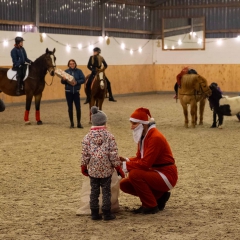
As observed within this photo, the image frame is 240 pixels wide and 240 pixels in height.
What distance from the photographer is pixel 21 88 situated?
48.8ft

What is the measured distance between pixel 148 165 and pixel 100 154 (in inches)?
22.2

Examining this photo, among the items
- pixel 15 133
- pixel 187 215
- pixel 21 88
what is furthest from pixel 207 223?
pixel 21 88

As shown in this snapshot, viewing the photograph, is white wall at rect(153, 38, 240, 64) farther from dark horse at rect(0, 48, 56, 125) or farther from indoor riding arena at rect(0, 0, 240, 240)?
dark horse at rect(0, 48, 56, 125)

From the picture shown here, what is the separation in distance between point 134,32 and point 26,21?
6.85 meters

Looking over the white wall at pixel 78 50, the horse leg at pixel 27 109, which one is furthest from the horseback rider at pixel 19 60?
the white wall at pixel 78 50

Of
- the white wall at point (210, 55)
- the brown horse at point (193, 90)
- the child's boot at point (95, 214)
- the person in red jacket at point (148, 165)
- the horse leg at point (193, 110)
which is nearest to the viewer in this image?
the child's boot at point (95, 214)

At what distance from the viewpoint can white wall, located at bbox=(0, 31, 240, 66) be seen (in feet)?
70.4

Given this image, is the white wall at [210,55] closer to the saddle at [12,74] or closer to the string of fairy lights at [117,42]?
the string of fairy lights at [117,42]

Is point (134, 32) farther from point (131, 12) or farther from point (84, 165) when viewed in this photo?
point (84, 165)

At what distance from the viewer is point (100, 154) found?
18.7 feet

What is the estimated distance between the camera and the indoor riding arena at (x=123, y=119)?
5.79 metres

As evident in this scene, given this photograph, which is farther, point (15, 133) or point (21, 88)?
point (21, 88)

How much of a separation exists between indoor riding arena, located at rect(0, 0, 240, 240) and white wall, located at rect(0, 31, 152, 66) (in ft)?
0.14

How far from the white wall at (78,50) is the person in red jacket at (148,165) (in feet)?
48.0
